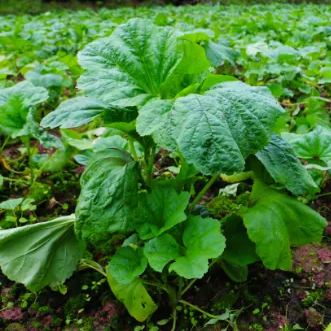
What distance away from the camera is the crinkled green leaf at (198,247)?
3.99ft

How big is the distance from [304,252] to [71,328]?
2.84ft

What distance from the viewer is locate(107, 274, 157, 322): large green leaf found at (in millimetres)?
1456

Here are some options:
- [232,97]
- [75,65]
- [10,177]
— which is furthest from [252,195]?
[75,65]

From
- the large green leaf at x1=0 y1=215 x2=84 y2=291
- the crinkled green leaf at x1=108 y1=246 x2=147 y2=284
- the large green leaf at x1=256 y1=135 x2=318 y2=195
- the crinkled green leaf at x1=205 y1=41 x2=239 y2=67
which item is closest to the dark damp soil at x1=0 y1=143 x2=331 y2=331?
the large green leaf at x1=0 y1=215 x2=84 y2=291

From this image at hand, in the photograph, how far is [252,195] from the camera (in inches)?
62.2

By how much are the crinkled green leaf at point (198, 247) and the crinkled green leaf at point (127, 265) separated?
0.13 metres

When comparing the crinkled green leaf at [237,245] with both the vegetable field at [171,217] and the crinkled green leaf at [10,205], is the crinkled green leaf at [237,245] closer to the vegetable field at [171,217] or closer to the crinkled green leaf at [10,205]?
the vegetable field at [171,217]

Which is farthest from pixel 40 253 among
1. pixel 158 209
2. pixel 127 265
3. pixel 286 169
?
pixel 286 169

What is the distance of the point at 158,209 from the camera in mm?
1387

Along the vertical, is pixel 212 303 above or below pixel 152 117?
below

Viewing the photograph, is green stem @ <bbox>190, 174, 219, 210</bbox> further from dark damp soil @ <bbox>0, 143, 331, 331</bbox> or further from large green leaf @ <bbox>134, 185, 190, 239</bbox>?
dark damp soil @ <bbox>0, 143, 331, 331</bbox>

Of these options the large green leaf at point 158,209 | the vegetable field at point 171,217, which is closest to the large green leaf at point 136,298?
the vegetable field at point 171,217

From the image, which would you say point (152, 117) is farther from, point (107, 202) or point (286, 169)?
point (286, 169)

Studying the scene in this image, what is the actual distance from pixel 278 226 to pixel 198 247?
27cm
